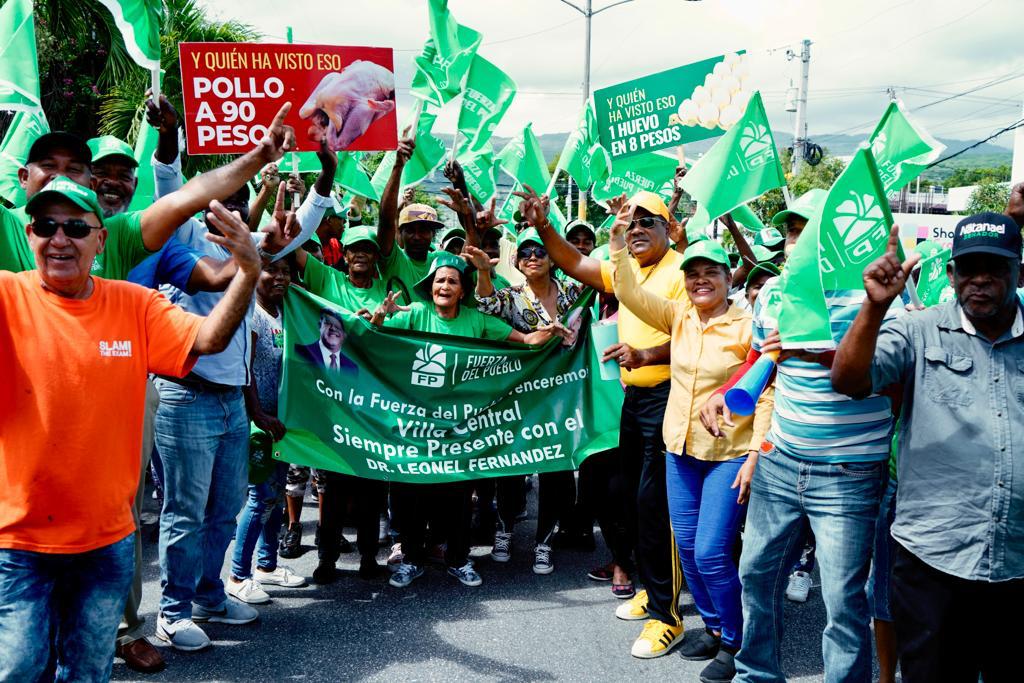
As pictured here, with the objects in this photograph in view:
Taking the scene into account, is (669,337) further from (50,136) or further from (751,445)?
(50,136)

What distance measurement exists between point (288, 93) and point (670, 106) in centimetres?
301

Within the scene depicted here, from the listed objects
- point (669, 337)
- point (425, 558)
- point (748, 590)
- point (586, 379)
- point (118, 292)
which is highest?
point (118, 292)

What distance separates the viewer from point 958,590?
2.89 meters

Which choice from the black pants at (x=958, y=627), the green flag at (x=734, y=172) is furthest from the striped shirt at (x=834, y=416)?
the green flag at (x=734, y=172)

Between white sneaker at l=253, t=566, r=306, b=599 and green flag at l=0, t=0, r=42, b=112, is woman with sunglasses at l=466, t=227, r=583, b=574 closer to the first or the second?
white sneaker at l=253, t=566, r=306, b=599

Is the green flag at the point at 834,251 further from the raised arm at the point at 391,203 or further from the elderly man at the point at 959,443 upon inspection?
the raised arm at the point at 391,203

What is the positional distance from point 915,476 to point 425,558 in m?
3.50

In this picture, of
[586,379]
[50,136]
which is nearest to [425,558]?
[586,379]

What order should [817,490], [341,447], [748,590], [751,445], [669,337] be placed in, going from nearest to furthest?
1. [817,490]
2. [748,590]
3. [751,445]
4. [669,337]
5. [341,447]

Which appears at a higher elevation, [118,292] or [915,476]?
[118,292]

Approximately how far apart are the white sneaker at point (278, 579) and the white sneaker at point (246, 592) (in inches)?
9.1

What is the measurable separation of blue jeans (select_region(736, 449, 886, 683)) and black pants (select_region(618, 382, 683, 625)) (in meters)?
1.08

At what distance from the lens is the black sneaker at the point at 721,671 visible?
420 cm

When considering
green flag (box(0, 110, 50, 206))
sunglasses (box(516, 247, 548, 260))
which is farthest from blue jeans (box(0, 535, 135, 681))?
sunglasses (box(516, 247, 548, 260))
